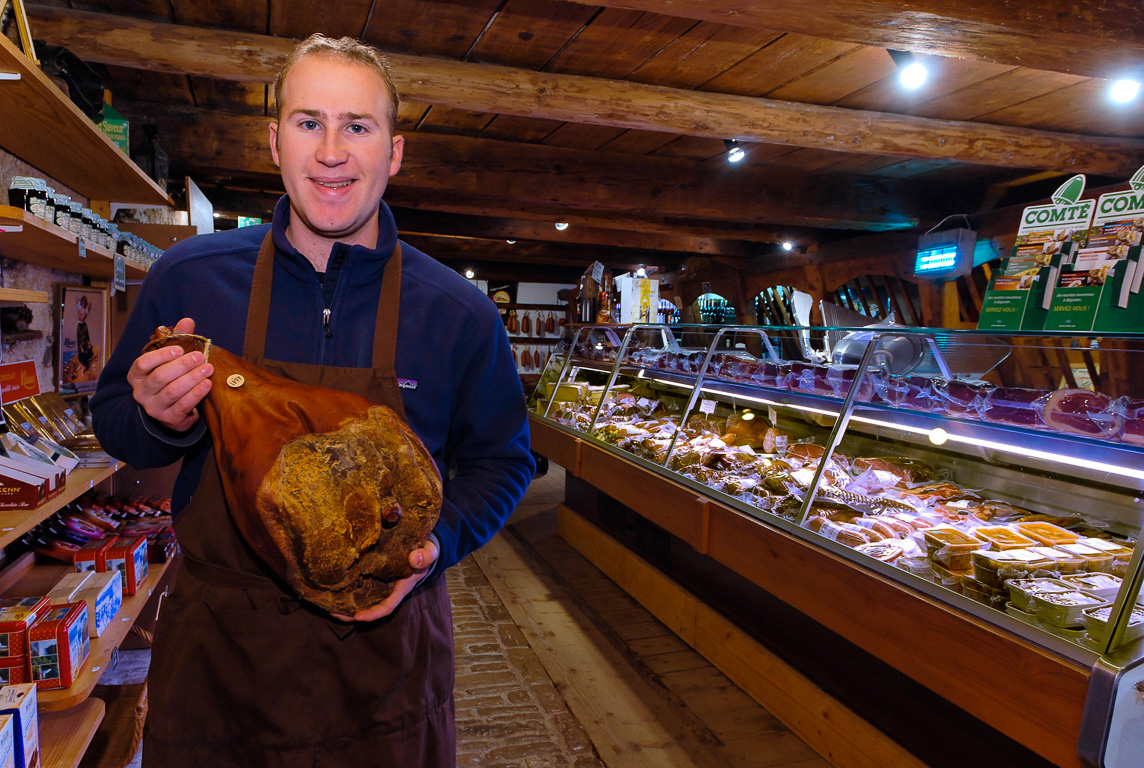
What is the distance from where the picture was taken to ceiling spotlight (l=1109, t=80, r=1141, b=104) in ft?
13.0

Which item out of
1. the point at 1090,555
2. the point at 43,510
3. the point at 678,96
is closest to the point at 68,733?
the point at 43,510

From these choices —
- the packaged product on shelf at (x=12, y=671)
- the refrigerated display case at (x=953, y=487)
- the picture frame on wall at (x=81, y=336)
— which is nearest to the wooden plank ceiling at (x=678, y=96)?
the picture frame on wall at (x=81, y=336)

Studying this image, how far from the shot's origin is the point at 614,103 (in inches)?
167

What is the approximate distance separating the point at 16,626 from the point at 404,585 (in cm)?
152

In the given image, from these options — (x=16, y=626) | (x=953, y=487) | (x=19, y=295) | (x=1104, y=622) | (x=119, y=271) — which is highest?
(x=119, y=271)

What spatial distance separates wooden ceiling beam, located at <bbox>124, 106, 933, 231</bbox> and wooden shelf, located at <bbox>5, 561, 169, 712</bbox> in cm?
334

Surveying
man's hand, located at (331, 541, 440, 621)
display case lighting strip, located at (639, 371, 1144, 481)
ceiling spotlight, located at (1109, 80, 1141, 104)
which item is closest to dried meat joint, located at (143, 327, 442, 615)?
man's hand, located at (331, 541, 440, 621)

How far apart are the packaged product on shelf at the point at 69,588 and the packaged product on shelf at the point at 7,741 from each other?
2.34ft

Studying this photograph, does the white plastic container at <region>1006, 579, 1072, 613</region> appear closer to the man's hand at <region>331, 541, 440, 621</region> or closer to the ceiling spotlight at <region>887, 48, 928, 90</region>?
the man's hand at <region>331, 541, 440, 621</region>

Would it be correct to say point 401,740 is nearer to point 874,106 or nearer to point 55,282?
point 55,282

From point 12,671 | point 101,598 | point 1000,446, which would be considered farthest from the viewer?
point 101,598

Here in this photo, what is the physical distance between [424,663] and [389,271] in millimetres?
819

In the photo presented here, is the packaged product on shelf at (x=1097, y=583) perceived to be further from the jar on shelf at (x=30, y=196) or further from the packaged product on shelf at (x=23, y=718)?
the jar on shelf at (x=30, y=196)

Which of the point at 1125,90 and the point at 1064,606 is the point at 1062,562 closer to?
the point at 1064,606
